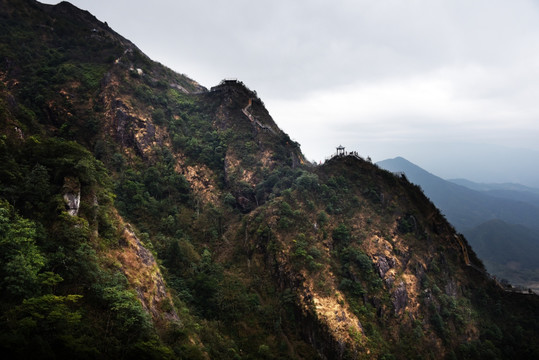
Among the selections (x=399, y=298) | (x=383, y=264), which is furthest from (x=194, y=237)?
(x=399, y=298)

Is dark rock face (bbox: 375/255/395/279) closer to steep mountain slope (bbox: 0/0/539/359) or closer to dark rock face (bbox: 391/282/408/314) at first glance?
steep mountain slope (bbox: 0/0/539/359)

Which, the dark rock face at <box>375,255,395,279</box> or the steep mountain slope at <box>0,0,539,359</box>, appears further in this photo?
the dark rock face at <box>375,255,395,279</box>

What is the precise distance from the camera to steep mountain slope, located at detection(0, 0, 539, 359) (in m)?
16.3

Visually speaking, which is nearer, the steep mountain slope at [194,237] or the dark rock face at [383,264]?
the steep mountain slope at [194,237]

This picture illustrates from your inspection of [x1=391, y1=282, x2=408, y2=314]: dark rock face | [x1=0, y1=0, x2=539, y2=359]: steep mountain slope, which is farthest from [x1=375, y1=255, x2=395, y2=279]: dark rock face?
[x1=391, y1=282, x2=408, y2=314]: dark rock face

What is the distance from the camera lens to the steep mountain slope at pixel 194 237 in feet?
53.4

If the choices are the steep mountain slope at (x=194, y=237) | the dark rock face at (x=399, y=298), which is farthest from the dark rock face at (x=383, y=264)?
the dark rock face at (x=399, y=298)

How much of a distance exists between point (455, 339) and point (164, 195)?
51.0 meters

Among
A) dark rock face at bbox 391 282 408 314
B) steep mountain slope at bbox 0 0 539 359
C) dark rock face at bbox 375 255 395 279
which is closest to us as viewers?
steep mountain slope at bbox 0 0 539 359

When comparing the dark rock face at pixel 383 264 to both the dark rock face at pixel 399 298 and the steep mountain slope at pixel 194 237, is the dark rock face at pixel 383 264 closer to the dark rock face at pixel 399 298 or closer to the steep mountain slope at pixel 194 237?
the steep mountain slope at pixel 194 237

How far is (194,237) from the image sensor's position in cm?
4294

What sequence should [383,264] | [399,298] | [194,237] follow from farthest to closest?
[194,237] < [383,264] < [399,298]

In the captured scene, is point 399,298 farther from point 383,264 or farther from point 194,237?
point 194,237

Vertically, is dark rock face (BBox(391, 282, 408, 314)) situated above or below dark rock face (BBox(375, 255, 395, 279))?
below
